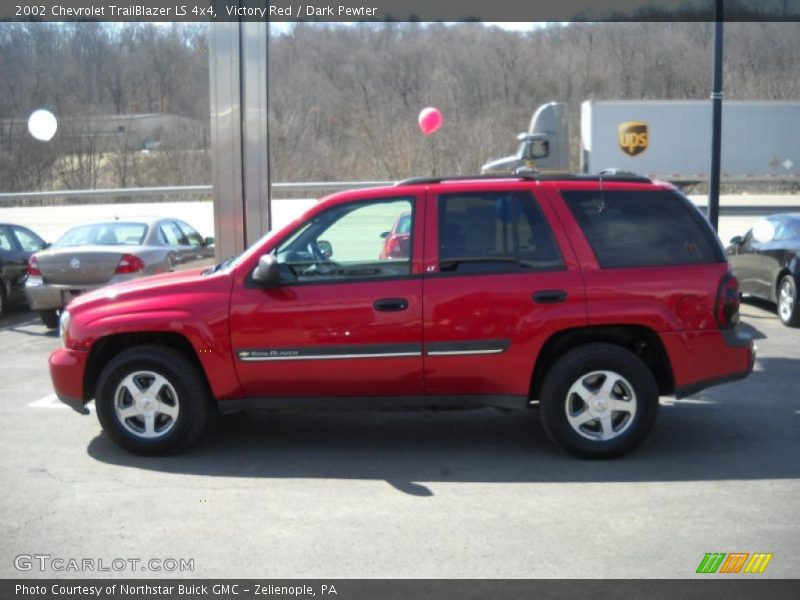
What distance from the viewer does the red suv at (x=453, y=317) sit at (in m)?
6.45

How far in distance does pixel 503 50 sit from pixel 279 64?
40.6ft

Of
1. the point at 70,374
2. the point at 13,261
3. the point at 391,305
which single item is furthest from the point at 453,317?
the point at 13,261

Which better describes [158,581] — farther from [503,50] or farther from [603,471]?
[503,50]

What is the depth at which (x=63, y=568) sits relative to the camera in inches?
190

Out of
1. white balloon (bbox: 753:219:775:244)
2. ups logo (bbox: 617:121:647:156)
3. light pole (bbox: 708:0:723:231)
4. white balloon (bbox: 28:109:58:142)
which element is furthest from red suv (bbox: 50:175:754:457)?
ups logo (bbox: 617:121:647:156)

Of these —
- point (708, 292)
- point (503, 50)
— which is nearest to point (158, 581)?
point (708, 292)

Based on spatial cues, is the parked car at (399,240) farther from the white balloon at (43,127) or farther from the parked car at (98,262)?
the white balloon at (43,127)

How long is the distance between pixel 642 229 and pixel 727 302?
75 cm

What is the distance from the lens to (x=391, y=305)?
6438 millimetres

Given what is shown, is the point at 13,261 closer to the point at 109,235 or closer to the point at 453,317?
the point at 109,235

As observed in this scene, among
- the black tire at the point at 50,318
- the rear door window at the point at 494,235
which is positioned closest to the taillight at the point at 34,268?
the black tire at the point at 50,318

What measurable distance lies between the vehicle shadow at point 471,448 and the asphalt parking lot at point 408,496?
0.02 meters

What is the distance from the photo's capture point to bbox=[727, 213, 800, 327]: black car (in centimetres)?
1166

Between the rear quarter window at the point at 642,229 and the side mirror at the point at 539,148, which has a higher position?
the side mirror at the point at 539,148
